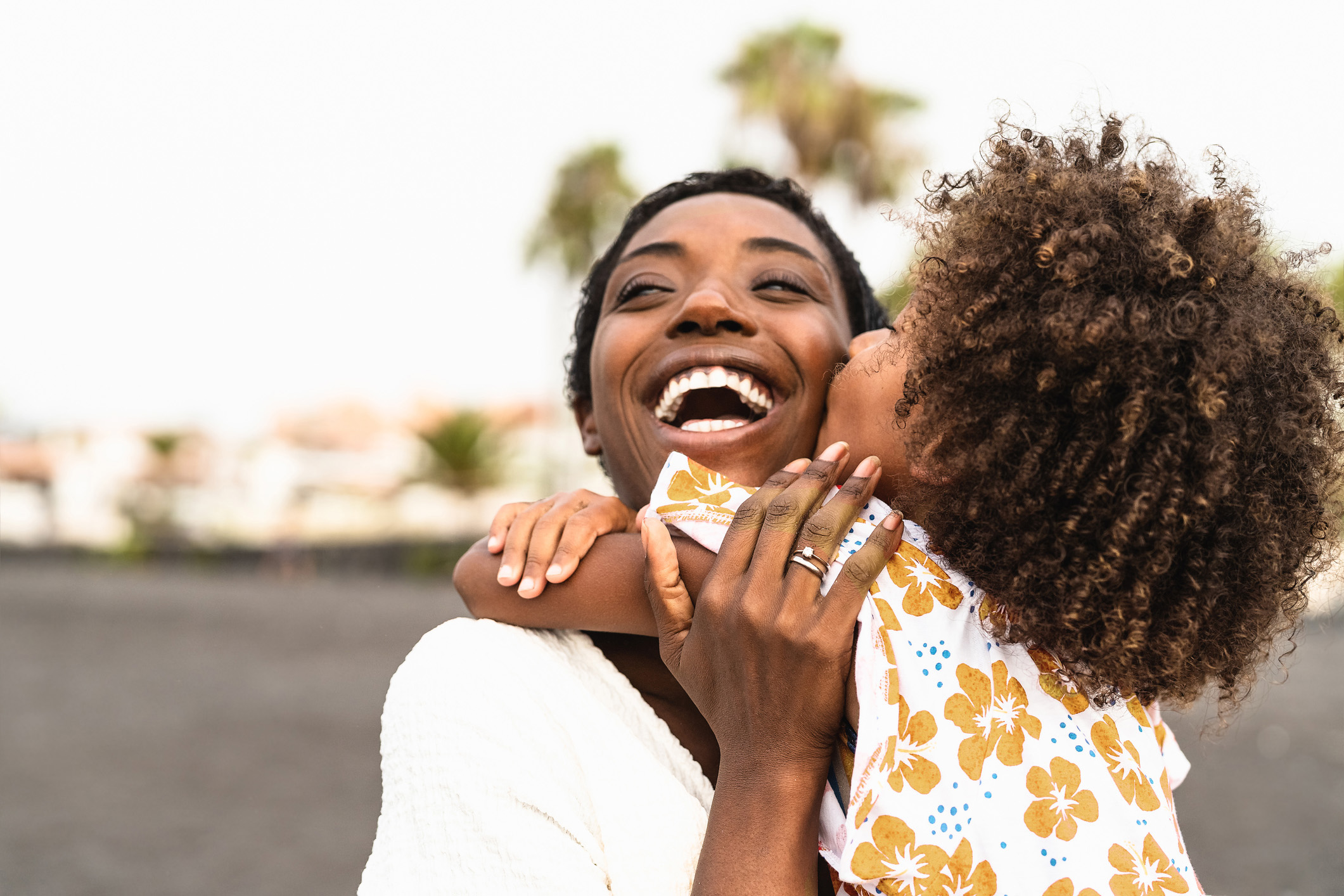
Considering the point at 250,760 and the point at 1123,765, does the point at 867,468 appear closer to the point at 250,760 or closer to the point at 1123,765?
the point at 1123,765

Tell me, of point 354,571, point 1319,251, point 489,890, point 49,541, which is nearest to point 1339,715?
point 1319,251

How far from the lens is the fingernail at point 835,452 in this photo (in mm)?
1952

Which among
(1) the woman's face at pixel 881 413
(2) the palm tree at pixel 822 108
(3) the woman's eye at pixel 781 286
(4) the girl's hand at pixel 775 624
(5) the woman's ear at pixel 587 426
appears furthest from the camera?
(2) the palm tree at pixel 822 108

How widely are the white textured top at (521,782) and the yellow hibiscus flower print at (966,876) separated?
0.44 metres

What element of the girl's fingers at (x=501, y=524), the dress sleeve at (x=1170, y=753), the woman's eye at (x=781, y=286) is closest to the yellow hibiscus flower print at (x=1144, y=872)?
the dress sleeve at (x=1170, y=753)

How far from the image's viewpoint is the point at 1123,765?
1721 mm

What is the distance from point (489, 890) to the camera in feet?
5.46

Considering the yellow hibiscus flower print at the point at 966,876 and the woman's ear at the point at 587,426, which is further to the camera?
the woman's ear at the point at 587,426

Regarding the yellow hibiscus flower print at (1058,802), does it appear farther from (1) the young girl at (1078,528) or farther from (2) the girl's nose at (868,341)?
(2) the girl's nose at (868,341)

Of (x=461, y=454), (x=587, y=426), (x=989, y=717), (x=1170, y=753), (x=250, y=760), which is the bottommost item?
(x=461, y=454)

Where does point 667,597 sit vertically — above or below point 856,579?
below

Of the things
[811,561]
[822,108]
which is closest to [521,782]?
[811,561]

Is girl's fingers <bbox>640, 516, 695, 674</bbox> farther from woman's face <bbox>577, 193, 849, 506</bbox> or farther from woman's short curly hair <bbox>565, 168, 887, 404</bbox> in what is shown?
woman's short curly hair <bbox>565, 168, 887, 404</bbox>

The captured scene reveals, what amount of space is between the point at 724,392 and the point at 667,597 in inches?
32.7
